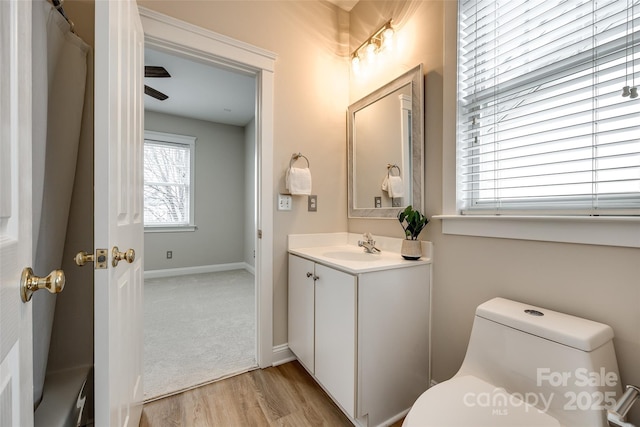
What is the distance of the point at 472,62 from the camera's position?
1.38 metres

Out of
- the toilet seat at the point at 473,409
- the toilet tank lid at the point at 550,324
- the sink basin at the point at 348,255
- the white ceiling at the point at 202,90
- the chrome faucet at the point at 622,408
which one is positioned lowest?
the toilet seat at the point at 473,409

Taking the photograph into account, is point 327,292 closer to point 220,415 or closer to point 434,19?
point 220,415

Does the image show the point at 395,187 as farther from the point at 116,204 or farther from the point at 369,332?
the point at 116,204

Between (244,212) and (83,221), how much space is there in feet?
11.8

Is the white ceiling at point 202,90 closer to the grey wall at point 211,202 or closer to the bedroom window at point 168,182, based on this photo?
the grey wall at point 211,202

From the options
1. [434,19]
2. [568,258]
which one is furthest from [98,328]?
[434,19]

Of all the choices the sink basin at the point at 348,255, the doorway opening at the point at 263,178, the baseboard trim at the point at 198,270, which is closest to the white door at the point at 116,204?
the doorway opening at the point at 263,178

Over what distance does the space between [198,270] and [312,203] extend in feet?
10.8

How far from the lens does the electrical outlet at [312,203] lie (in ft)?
6.70

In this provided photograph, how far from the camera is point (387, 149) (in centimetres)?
186

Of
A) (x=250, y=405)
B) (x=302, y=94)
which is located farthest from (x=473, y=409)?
(x=302, y=94)

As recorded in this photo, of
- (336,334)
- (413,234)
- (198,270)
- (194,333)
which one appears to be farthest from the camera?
(198,270)

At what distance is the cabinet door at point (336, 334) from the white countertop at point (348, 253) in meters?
0.07

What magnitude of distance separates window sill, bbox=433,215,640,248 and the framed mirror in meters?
0.32
